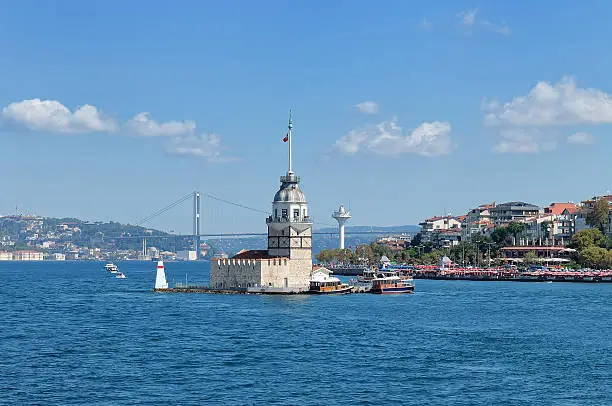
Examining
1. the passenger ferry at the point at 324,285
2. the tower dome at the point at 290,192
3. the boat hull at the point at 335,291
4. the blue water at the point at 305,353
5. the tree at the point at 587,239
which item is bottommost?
the blue water at the point at 305,353

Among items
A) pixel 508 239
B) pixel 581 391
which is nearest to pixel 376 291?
pixel 581 391

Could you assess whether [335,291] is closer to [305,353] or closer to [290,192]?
[290,192]

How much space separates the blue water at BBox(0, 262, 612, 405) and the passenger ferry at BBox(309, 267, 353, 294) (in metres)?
7.23

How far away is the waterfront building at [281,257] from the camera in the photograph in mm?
89125

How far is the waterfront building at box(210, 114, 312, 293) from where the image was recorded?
292 feet

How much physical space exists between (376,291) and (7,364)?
184 ft

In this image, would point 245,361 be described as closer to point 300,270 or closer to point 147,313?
point 147,313

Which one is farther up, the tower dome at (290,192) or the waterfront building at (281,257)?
the tower dome at (290,192)

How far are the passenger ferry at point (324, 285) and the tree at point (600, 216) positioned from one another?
235 feet

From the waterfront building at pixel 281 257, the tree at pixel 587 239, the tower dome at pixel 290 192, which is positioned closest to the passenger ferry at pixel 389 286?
the waterfront building at pixel 281 257

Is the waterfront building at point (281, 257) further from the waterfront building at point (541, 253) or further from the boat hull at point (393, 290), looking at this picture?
the waterfront building at point (541, 253)

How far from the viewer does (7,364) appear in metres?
46.5

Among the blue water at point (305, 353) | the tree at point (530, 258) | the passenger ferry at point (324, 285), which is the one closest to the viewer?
the blue water at point (305, 353)

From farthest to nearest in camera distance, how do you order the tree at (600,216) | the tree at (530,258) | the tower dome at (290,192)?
the tree at (600,216)
the tree at (530,258)
the tower dome at (290,192)
